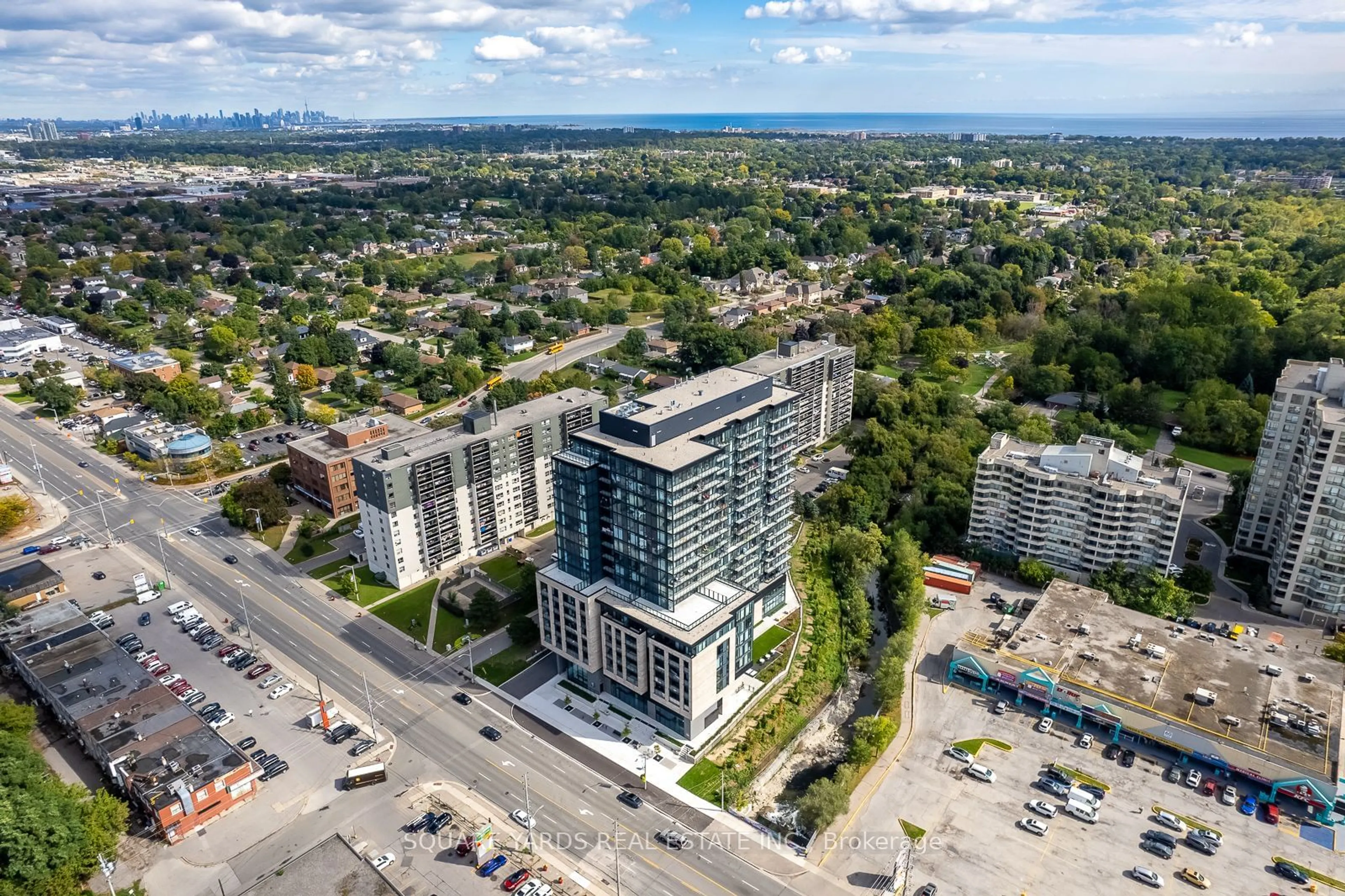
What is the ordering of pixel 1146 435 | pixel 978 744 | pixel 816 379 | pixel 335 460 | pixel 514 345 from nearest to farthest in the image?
pixel 978 744 < pixel 335 460 < pixel 816 379 < pixel 1146 435 < pixel 514 345

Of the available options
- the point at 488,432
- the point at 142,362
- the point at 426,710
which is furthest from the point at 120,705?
the point at 142,362

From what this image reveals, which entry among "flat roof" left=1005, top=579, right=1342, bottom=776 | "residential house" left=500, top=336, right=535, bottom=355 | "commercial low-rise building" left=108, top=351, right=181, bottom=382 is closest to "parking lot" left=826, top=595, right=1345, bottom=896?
"flat roof" left=1005, top=579, right=1342, bottom=776

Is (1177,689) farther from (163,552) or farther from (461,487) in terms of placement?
(163,552)

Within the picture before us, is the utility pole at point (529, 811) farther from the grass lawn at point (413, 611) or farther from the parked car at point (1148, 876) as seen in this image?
the parked car at point (1148, 876)

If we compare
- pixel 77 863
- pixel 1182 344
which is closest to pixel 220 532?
pixel 77 863

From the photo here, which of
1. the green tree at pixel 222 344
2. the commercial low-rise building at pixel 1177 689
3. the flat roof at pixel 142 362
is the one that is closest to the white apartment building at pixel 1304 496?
the commercial low-rise building at pixel 1177 689

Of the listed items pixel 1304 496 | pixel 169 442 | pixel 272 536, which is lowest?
pixel 272 536
